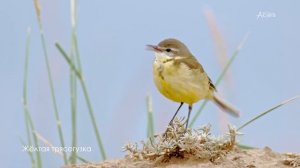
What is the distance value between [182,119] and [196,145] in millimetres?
248

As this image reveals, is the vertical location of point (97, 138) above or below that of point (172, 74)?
below

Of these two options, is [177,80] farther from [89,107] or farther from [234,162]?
[234,162]

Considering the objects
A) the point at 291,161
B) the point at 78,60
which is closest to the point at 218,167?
the point at 291,161

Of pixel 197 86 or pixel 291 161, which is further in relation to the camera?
pixel 197 86

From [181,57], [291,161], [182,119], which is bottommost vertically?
[291,161]

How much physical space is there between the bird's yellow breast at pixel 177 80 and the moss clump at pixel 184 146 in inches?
22.6

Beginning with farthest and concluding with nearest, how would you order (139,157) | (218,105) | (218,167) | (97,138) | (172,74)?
1. (218,105)
2. (97,138)
3. (172,74)
4. (139,157)
5. (218,167)

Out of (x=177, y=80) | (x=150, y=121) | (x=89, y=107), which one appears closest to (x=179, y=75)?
(x=177, y=80)

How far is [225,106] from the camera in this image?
4.52 m

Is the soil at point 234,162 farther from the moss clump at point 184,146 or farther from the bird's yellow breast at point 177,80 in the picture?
the bird's yellow breast at point 177,80

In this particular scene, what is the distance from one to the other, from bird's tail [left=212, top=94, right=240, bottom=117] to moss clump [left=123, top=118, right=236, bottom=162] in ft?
3.98

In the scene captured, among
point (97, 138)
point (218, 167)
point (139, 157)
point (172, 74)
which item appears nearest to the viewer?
point (218, 167)

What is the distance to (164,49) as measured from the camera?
4.12 m

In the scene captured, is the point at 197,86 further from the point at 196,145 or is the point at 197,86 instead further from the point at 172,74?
the point at 196,145
